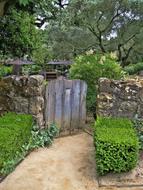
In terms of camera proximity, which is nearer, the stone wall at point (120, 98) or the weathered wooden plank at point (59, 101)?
the stone wall at point (120, 98)

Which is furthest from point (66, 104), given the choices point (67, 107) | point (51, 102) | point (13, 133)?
point (13, 133)

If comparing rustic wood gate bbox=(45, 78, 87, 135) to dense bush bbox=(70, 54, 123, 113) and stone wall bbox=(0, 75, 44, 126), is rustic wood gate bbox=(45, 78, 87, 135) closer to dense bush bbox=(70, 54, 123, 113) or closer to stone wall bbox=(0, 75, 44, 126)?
stone wall bbox=(0, 75, 44, 126)

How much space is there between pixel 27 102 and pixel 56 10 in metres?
3.24

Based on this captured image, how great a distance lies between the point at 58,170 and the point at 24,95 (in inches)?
86.6

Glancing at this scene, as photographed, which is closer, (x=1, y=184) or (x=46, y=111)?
(x=1, y=184)

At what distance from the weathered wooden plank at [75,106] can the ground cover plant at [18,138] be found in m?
0.53

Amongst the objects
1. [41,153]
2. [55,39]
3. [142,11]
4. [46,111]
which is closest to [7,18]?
[46,111]

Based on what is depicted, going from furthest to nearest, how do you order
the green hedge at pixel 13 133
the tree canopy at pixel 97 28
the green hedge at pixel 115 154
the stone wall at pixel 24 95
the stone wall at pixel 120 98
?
1. the tree canopy at pixel 97 28
2. the stone wall at pixel 24 95
3. the stone wall at pixel 120 98
4. the green hedge at pixel 13 133
5. the green hedge at pixel 115 154

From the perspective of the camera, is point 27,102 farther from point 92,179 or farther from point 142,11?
point 142,11

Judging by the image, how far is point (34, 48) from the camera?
9539mm

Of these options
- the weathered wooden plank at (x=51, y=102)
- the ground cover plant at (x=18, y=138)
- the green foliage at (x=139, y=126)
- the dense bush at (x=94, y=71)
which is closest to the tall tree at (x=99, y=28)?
the dense bush at (x=94, y=71)

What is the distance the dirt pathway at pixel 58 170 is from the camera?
519 cm

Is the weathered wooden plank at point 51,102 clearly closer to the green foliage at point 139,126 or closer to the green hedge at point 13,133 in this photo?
the green hedge at point 13,133

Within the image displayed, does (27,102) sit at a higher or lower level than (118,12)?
lower
